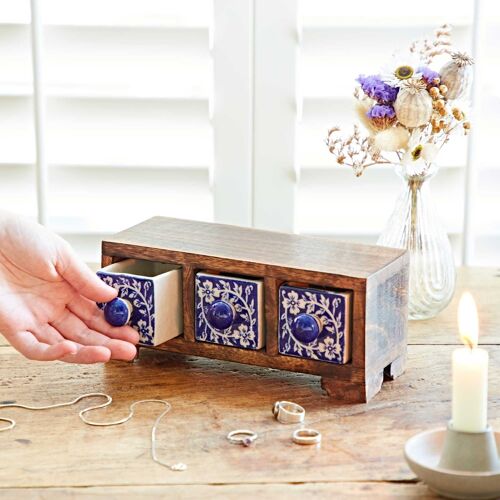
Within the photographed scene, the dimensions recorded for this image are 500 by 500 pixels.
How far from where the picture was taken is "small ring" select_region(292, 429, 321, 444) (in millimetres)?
1265

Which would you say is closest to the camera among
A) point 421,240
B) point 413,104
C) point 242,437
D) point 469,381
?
point 469,381

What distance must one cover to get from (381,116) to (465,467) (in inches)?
22.3

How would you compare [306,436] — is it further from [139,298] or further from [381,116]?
[381,116]

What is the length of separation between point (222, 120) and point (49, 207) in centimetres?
33

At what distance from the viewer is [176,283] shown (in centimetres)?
145

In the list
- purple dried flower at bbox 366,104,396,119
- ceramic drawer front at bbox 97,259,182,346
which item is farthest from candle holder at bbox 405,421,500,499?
purple dried flower at bbox 366,104,396,119

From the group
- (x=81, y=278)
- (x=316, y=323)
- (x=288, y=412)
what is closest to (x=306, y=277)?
(x=316, y=323)

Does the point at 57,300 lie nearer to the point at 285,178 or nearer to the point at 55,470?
the point at 55,470

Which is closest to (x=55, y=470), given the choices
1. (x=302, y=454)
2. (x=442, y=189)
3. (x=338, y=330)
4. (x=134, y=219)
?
(x=302, y=454)

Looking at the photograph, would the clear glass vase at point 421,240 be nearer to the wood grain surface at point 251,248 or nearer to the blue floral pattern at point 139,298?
the wood grain surface at point 251,248

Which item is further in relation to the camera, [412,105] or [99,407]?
[412,105]

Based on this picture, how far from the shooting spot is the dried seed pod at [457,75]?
1520 mm

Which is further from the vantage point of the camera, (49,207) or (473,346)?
(49,207)

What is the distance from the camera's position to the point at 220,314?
1416 millimetres
